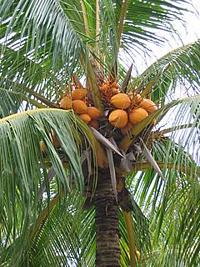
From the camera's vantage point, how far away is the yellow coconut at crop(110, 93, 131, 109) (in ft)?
14.3

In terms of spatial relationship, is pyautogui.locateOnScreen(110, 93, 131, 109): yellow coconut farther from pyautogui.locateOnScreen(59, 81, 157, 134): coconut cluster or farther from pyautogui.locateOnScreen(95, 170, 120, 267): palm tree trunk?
pyautogui.locateOnScreen(95, 170, 120, 267): palm tree trunk

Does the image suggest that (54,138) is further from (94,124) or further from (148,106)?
(148,106)

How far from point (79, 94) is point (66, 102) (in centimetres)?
13

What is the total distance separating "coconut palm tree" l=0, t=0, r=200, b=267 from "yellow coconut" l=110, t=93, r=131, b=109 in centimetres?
1

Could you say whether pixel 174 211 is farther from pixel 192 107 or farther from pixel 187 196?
pixel 192 107

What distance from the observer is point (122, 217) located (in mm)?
5500

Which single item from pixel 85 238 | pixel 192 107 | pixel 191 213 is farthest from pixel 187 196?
pixel 85 238

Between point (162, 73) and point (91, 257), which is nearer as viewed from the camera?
point (162, 73)

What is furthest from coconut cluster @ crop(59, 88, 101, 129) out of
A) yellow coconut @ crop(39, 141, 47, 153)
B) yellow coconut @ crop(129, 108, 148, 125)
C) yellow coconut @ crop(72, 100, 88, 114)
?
yellow coconut @ crop(39, 141, 47, 153)

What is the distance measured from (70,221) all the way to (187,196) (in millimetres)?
1467

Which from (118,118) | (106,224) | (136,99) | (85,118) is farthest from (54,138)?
(106,224)

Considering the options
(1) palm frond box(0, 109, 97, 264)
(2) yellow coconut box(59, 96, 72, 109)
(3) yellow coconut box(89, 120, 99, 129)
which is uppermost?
(2) yellow coconut box(59, 96, 72, 109)

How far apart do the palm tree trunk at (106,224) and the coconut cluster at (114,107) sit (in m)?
0.38

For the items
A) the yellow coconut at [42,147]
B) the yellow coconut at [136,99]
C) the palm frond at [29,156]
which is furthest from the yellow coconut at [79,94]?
the yellow coconut at [42,147]
